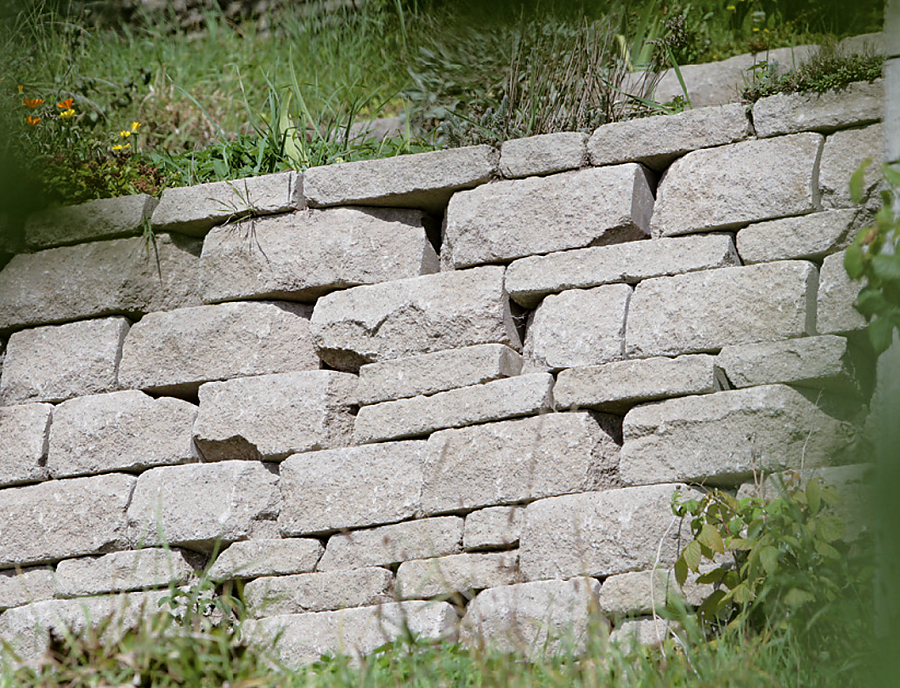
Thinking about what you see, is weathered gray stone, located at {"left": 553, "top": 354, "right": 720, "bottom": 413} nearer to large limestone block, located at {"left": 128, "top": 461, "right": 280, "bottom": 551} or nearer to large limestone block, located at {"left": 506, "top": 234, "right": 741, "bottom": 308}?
large limestone block, located at {"left": 506, "top": 234, "right": 741, "bottom": 308}

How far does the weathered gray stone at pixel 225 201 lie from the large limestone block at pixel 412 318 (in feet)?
1.36

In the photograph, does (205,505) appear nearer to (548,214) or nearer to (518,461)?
(518,461)

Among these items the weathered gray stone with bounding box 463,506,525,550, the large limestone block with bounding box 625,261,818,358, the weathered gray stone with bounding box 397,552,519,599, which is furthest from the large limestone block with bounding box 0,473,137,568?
the large limestone block with bounding box 625,261,818,358

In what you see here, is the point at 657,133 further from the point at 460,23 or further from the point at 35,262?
the point at 460,23

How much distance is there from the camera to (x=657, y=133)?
3.11 meters


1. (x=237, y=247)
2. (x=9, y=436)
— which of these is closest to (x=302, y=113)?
(x=237, y=247)

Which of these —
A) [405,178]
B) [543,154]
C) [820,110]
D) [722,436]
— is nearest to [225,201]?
[405,178]

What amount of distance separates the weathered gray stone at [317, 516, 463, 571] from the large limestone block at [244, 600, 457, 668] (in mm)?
151

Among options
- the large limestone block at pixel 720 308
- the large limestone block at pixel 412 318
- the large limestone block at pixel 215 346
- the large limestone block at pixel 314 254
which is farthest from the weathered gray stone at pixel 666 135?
the large limestone block at pixel 215 346

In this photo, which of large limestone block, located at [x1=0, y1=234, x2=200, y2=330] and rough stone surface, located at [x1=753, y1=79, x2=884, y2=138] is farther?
large limestone block, located at [x1=0, y1=234, x2=200, y2=330]

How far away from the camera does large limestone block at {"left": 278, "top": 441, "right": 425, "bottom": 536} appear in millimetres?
3043

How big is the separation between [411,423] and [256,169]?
122 centimetres

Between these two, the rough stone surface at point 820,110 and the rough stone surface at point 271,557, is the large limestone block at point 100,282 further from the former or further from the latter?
the rough stone surface at point 820,110

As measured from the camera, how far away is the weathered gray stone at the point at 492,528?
290cm
